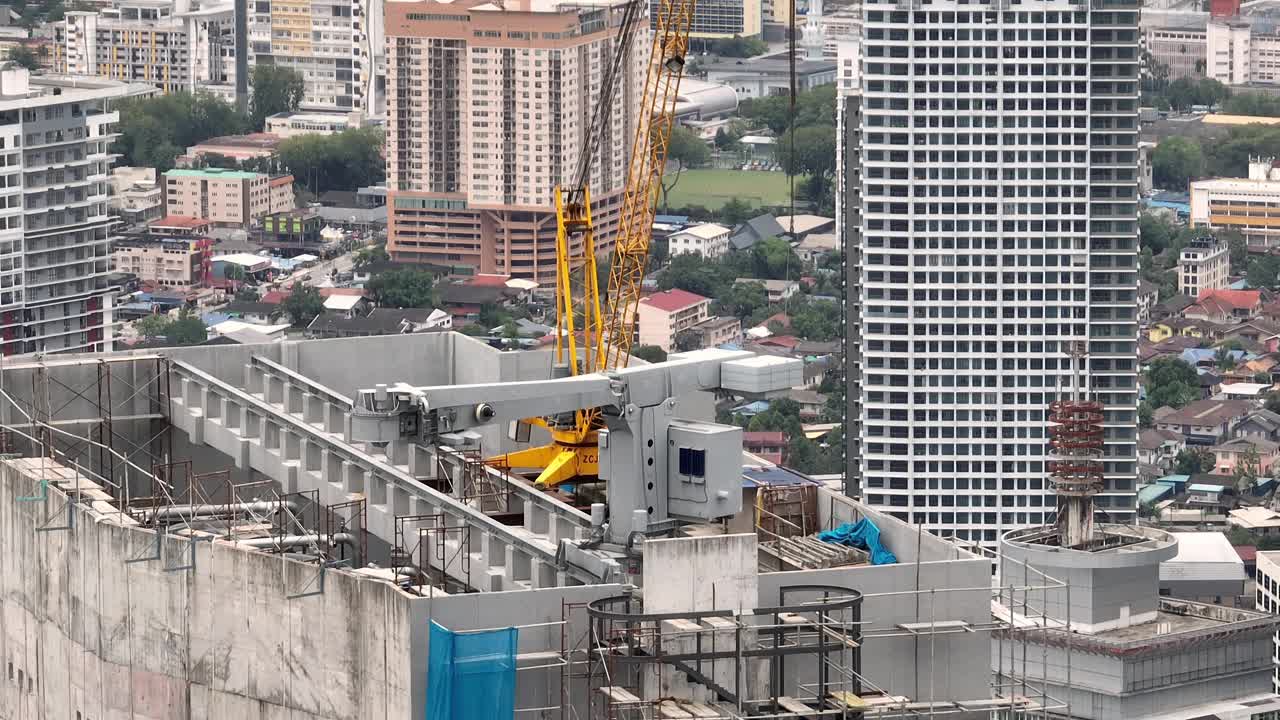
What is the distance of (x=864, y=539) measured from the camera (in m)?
48.1

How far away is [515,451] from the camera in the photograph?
65.2 m

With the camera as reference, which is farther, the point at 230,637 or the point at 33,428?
the point at 33,428

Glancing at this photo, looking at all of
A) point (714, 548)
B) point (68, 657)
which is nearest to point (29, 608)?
point (68, 657)

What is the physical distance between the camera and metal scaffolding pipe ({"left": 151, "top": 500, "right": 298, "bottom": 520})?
166 feet

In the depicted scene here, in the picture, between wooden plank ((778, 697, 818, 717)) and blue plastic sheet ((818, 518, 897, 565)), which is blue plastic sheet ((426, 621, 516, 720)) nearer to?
wooden plank ((778, 697, 818, 717))

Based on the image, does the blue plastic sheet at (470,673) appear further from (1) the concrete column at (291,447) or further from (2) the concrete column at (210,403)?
(2) the concrete column at (210,403)

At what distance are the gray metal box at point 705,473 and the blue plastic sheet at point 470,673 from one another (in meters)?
6.96

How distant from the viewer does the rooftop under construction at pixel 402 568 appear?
42.9 m

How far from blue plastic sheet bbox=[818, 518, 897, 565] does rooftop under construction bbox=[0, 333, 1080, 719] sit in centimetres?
11

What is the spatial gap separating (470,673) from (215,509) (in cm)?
1149

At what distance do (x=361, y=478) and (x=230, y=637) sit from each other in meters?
8.00

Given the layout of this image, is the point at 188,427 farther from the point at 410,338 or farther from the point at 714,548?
the point at 714,548

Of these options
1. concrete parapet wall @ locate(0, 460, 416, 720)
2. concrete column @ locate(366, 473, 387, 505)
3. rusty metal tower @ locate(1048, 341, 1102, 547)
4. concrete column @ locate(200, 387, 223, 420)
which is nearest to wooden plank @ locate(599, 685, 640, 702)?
concrete parapet wall @ locate(0, 460, 416, 720)

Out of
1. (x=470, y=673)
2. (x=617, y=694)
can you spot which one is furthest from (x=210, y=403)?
(x=617, y=694)
